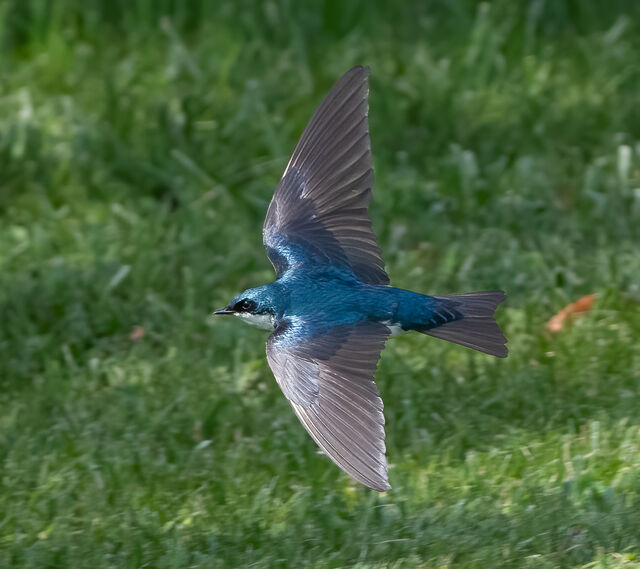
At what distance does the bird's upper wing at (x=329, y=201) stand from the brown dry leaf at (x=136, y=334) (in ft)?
3.02

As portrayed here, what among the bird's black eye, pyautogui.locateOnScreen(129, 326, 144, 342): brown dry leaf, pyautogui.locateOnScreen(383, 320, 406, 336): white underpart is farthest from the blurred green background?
the bird's black eye

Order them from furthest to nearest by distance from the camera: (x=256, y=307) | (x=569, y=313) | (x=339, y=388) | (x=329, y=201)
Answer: (x=569, y=313)
(x=329, y=201)
(x=256, y=307)
(x=339, y=388)

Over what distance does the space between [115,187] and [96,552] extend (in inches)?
104

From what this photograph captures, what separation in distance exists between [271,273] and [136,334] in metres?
0.70

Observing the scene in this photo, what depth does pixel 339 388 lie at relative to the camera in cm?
366

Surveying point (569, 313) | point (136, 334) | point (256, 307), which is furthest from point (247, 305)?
point (569, 313)

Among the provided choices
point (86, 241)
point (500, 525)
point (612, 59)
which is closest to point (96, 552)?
point (500, 525)

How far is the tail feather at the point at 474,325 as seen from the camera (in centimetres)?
404

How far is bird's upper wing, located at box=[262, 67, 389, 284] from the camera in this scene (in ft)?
14.4

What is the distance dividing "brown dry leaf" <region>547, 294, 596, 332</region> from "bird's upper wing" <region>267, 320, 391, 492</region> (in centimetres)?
110

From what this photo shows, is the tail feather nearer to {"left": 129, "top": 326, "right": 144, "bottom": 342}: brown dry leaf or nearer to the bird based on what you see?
the bird

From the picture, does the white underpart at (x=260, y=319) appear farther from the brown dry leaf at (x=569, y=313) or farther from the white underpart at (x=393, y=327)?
the brown dry leaf at (x=569, y=313)

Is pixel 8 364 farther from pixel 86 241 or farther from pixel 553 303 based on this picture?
pixel 553 303

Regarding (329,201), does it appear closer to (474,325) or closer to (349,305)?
(349,305)
